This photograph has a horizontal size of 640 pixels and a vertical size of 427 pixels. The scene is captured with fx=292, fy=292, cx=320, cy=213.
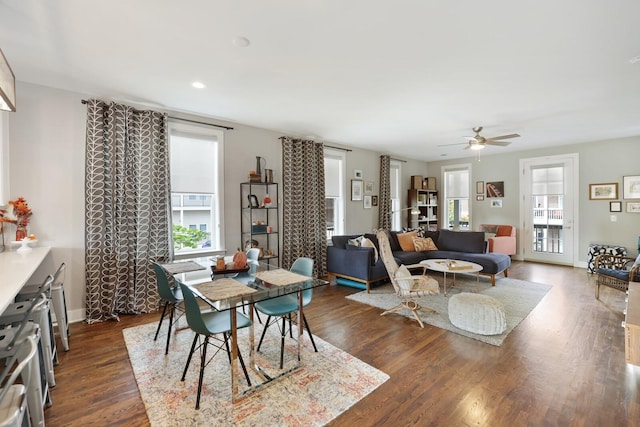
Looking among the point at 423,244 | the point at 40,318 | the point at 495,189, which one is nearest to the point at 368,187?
the point at 423,244

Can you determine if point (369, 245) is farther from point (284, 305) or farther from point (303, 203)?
point (284, 305)

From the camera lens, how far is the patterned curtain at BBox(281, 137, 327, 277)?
17.2 feet

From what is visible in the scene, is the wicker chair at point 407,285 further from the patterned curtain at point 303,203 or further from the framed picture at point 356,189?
the framed picture at point 356,189

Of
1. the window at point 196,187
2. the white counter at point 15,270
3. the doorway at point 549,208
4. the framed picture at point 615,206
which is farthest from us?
the doorway at point 549,208

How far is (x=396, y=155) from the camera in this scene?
770 centimetres

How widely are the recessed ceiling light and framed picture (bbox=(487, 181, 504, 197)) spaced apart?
7275 mm

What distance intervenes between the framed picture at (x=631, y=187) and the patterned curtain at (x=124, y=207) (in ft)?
27.4

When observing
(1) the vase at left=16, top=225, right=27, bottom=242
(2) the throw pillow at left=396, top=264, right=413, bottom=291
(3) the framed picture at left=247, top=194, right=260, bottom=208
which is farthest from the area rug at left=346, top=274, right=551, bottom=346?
(1) the vase at left=16, top=225, right=27, bottom=242

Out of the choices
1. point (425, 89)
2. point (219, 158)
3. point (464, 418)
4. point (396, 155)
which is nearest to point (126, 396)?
point (464, 418)

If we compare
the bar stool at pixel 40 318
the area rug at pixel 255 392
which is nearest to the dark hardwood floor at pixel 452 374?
the area rug at pixel 255 392

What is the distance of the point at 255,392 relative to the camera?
7.14ft

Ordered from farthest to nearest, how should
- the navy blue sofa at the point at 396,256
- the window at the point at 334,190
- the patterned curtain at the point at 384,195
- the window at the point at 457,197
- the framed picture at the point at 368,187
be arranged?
the window at the point at 457,197
the patterned curtain at the point at 384,195
the framed picture at the point at 368,187
the window at the point at 334,190
the navy blue sofa at the point at 396,256

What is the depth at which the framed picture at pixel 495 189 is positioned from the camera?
294 inches

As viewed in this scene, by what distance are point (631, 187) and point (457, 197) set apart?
341cm
